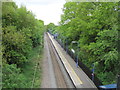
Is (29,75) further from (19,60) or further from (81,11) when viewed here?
(81,11)

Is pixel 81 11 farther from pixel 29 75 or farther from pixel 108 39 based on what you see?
pixel 29 75

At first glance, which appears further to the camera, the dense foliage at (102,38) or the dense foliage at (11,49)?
the dense foliage at (102,38)

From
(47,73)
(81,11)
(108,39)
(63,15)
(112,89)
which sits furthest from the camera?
(63,15)

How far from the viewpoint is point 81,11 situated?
2498 centimetres

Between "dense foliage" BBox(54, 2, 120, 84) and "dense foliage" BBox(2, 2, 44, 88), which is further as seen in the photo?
"dense foliage" BBox(54, 2, 120, 84)

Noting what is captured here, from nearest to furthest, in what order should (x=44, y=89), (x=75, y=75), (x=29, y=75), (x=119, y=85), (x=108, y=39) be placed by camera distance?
(x=119, y=85), (x=108, y=39), (x=44, y=89), (x=29, y=75), (x=75, y=75)

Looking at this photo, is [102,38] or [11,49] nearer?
[102,38]

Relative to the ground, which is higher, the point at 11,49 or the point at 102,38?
the point at 102,38

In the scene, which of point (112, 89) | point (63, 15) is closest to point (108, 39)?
point (112, 89)

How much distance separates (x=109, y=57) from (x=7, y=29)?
10.2 m

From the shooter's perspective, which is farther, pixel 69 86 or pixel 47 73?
pixel 47 73

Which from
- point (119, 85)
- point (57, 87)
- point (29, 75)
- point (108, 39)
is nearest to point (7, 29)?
point (29, 75)

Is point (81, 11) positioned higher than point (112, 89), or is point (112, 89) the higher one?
point (81, 11)

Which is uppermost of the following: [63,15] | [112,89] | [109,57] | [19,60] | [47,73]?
[63,15]
